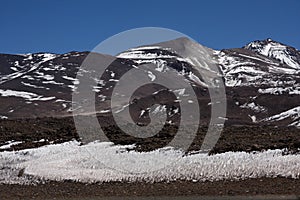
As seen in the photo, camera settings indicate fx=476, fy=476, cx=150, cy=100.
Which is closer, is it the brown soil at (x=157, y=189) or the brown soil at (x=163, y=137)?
the brown soil at (x=157, y=189)

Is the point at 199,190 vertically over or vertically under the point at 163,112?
over

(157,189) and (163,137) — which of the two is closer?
(157,189)

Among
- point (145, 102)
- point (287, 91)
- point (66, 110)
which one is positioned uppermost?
point (287, 91)

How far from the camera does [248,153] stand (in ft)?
74.0

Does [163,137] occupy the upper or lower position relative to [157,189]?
lower

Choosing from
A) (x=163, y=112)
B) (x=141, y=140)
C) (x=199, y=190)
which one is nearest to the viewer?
(x=199, y=190)

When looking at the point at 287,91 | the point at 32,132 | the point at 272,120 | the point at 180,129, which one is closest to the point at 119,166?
the point at 180,129

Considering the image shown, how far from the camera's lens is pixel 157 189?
697 inches

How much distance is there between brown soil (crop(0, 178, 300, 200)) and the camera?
1647 cm

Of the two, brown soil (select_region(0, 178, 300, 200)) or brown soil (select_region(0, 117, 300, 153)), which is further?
brown soil (select_region(0, 117, 300, 153))

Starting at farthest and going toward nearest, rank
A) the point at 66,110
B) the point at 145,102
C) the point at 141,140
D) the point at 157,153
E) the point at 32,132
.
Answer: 1. the point at 66,110
2. the point at 145,102
3. the point at 32,132
4. the point at 141,140
5. the point at 157,153

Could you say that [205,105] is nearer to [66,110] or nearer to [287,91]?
[287,91]

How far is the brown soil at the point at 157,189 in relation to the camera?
1647 centimetres

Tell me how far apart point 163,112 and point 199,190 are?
122645mm
